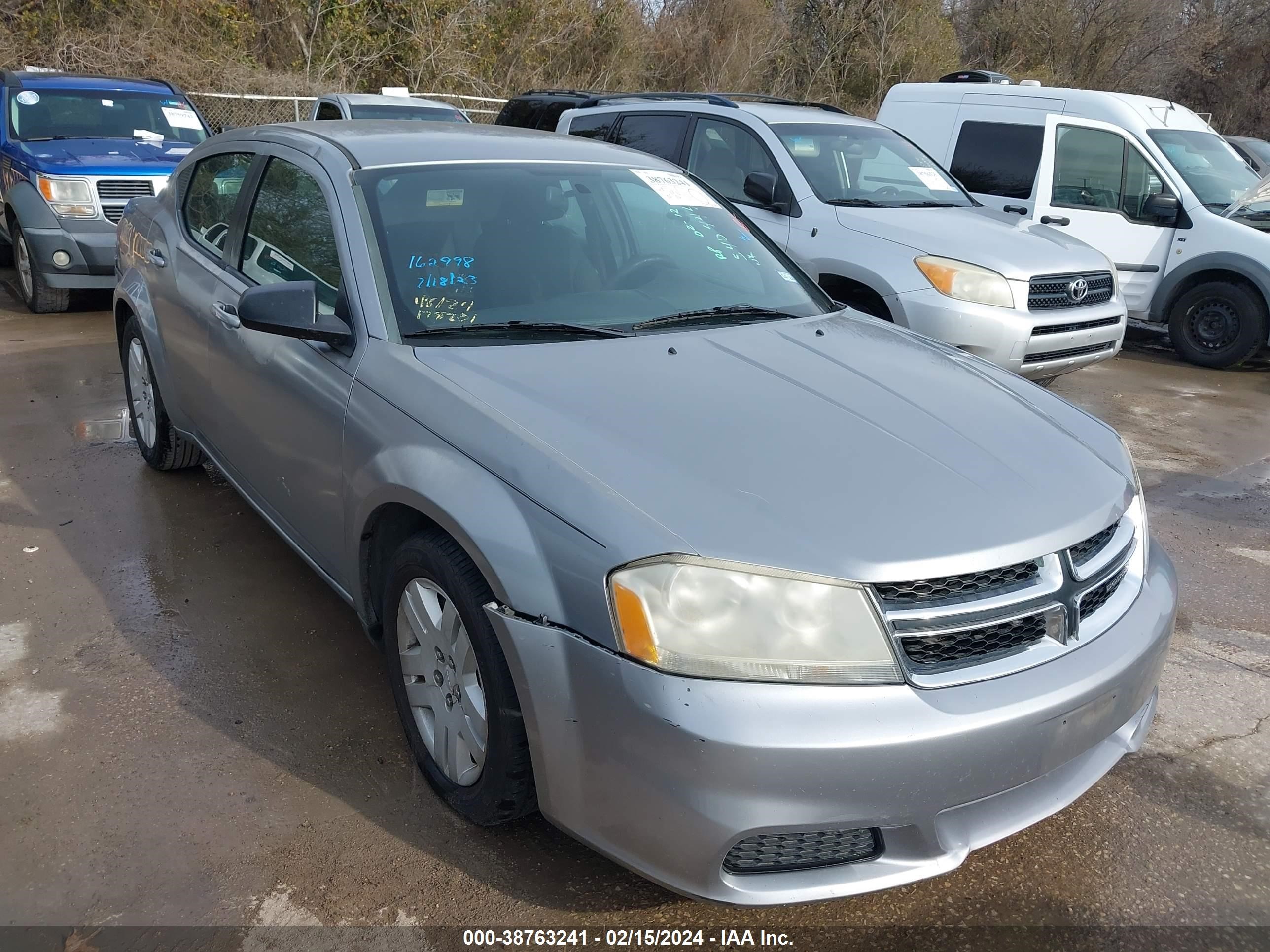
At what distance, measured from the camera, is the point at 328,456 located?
3.05m

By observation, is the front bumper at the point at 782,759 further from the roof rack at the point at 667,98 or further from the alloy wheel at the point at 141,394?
the roof rack at the point at 667,98

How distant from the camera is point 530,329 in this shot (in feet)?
9.97

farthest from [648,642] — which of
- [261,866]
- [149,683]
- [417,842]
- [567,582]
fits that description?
[149,683]

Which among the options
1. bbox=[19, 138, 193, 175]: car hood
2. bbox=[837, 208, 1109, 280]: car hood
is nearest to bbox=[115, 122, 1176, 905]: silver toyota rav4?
bbox=[837, 208, 1109, 280]: car hood

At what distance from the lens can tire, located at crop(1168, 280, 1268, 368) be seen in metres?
8.26

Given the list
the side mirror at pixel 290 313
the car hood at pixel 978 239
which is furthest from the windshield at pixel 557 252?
the car hood at pixel 978 239

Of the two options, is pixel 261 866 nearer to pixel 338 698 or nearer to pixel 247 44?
pixel 338 698

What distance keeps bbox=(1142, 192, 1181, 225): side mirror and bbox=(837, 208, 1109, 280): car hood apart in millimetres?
1843

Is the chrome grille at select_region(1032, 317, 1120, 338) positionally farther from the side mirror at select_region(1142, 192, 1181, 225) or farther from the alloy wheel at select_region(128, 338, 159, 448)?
the alloy wheel at select_region(128, 338, 159, 448)

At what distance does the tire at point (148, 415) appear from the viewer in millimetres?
4832

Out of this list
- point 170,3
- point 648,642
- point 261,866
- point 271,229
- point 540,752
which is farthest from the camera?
point 170,3

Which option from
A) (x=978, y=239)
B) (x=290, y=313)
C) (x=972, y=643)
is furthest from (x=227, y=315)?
(x=978, y=239)

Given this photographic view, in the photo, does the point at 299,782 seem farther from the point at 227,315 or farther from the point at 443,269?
the point at 227,315

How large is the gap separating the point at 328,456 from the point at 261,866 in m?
1.11
